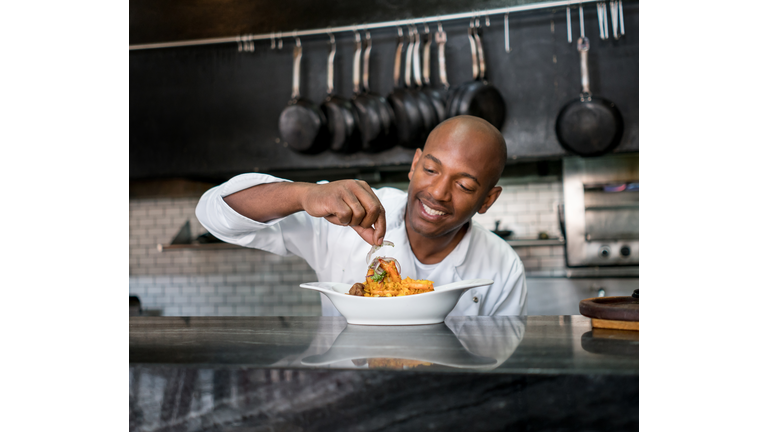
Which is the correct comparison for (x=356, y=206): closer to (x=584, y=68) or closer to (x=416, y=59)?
(x=416, y=59)

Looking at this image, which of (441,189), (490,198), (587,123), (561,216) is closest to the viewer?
(441,189)

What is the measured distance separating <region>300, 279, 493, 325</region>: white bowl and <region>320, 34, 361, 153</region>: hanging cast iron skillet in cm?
215

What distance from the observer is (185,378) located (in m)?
0.80

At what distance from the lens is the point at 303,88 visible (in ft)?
11.6

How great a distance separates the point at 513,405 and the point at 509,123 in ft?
8.84

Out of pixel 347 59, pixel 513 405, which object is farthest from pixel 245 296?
pixel 513 405

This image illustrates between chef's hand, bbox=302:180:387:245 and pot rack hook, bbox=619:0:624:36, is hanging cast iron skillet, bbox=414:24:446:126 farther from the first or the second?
chef's hand, bbox=302:180:387:245

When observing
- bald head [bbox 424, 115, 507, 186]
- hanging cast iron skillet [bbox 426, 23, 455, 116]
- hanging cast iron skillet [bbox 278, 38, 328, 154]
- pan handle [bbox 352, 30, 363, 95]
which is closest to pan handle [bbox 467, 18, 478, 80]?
hanging cast iron skillet [bbox 426, 23, 455, 116]

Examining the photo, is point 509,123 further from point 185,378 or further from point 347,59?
→ point 185,378

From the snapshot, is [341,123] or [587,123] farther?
[341,123]

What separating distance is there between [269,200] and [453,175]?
587 millimetres

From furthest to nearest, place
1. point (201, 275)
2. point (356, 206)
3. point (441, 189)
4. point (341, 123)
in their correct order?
1. point (201, 275)
2. point (341, 123)
3. point (441, 189)
4. point (356, 206)

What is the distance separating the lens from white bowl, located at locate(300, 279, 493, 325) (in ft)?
3.85

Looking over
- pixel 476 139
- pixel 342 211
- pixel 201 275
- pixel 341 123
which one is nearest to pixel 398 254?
pixel 476 139
